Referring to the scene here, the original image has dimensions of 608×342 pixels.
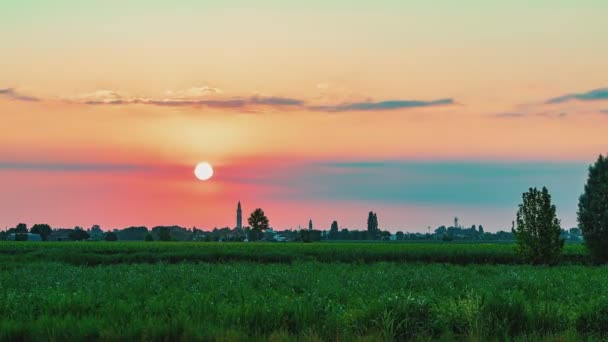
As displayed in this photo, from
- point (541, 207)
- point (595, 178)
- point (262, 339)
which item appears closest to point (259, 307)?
point (262, 339)

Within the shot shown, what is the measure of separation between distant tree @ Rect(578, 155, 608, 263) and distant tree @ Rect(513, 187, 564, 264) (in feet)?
23.2

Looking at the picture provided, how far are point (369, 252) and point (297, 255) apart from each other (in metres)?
7.35

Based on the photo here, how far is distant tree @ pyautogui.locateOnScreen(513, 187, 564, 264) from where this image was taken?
5594 cm

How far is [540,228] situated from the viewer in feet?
184

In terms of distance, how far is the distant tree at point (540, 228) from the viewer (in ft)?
184

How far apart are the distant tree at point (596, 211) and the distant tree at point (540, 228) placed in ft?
23.2

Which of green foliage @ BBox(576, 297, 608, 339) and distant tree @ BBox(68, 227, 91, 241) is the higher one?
distant tree @ BBox(68, 227, 91, 241)

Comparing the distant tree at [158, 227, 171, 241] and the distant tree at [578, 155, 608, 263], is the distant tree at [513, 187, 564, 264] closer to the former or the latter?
the distant tree at [578, 155, 608, 263]

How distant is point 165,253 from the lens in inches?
2596

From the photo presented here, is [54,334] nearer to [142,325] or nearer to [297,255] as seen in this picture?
[142,325]

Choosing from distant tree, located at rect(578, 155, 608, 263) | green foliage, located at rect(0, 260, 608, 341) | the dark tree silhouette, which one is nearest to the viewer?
green foliage, located at rect(0, 260, 608, 341)

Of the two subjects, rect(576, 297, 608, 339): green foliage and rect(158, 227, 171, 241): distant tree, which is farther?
rect(158, 227, 171, 241): distant tree

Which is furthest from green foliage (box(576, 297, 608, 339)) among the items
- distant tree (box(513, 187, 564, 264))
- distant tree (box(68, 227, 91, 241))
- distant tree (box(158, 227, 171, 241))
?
distant tree (box(68, 227, 91, 241))

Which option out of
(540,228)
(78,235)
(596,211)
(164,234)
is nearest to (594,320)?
(540,228)
